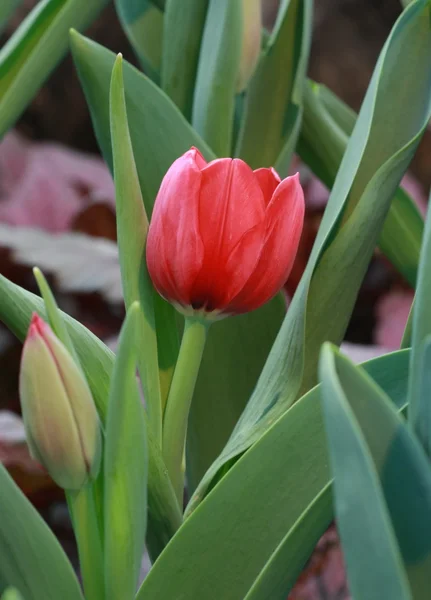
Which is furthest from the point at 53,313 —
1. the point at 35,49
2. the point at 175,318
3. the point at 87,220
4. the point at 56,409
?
the point at 87,220

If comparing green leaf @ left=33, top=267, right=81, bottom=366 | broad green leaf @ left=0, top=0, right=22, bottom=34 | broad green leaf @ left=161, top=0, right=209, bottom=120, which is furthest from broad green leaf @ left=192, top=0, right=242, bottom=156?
green leaf @ left=33, top=267, right=81, bottom=366

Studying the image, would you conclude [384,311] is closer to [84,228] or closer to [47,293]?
[84,228]

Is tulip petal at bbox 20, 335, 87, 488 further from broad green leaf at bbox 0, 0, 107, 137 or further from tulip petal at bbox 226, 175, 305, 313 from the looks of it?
broad green leaf at bbox 0, 0, 107, 137

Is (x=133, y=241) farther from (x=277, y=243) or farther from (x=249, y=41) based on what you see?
(x=249, y=41)

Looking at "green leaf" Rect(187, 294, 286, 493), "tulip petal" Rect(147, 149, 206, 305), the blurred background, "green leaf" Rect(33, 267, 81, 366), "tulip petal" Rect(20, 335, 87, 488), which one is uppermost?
"tulip petal" Rect(147, 149, 206, 305)

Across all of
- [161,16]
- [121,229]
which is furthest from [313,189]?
[121,229]
